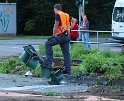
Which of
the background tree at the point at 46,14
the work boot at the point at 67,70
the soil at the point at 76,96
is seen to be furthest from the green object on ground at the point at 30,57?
the background tree at the point at 46,14

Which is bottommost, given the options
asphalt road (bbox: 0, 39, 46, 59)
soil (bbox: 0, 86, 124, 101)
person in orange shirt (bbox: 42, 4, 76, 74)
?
asphalt road (bbox: 0, 39, 46, 59)

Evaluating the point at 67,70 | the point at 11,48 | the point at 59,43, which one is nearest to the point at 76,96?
the point at 59,43

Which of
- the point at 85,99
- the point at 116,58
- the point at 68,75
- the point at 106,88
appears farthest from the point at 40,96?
the point at 116,58

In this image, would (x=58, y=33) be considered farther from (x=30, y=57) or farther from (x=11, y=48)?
(x=11, y=48)

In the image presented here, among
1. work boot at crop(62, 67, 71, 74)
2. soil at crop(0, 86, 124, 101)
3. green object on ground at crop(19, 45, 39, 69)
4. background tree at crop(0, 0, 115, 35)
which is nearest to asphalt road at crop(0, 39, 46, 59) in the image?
work boot at crop(62, 67, 71, 74)

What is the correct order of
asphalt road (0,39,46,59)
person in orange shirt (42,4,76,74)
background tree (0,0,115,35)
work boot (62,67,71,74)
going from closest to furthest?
person in orange shirt (42,4,76,74) < work boot (62,67,71,74) < asphalt road (0,39,46,59) < background tree (0,0,115,35)

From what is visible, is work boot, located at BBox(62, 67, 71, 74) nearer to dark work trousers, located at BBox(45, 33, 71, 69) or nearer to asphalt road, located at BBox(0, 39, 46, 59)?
dark work trousers, located at BBox(45, 33, 71, 69)

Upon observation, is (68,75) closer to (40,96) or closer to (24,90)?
(24,90)

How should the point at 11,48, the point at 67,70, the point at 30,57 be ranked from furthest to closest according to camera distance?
the point at 11,48, the point at 67,70, the point at 30,57

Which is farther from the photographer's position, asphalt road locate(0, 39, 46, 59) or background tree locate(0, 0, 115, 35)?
background tree locate(0, 0, 115, 35)

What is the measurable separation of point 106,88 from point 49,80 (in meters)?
1.88

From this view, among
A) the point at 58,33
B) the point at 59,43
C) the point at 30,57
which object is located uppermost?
the point at 58,33

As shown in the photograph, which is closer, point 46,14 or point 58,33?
point 58,33

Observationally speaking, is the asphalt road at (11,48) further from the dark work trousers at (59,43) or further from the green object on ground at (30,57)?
the green object on ground at (30,57)
